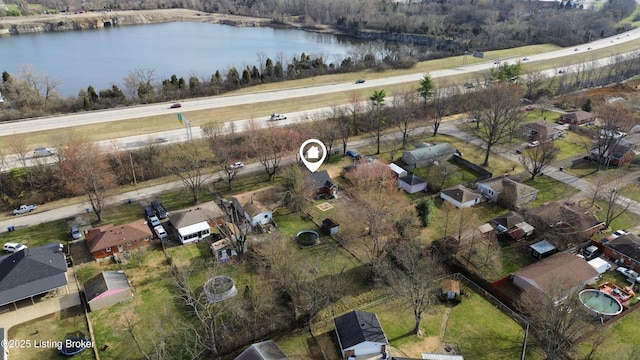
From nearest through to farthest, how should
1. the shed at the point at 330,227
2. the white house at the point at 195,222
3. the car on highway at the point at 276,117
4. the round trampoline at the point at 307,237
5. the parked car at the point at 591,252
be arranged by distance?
the parked car at the point at 591,252, the round trampoline at the point at 307,237, the white house at the point at 195,222, the shed at the point at 330,227, the car on highway at the point at 276,117

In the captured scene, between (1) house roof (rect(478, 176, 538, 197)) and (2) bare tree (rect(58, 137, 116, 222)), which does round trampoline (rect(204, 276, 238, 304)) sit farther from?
(1) house roof (rect(478, 176, 538, 197))

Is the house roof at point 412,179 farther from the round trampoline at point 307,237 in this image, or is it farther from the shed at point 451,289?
the shed at point 451,289

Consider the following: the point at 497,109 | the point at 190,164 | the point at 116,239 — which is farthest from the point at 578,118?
the point at 116,239

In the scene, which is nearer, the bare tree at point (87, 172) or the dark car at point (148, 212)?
the bare tree at point (87, 172)

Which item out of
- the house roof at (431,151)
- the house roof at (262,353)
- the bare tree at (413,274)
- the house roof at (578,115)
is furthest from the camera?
the house roof at (578,115)

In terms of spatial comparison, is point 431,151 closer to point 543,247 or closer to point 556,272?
point 543,247

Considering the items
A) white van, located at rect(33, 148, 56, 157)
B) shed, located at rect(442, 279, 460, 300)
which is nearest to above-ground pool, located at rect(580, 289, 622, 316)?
shed, located at rect(442, 279, 460, 300)

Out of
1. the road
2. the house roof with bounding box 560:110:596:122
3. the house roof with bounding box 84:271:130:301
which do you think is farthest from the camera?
the house roof with bounding box 560:110:596:122

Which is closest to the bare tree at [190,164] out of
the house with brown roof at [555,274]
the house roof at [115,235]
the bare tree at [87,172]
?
the bare tree at [87,172]
